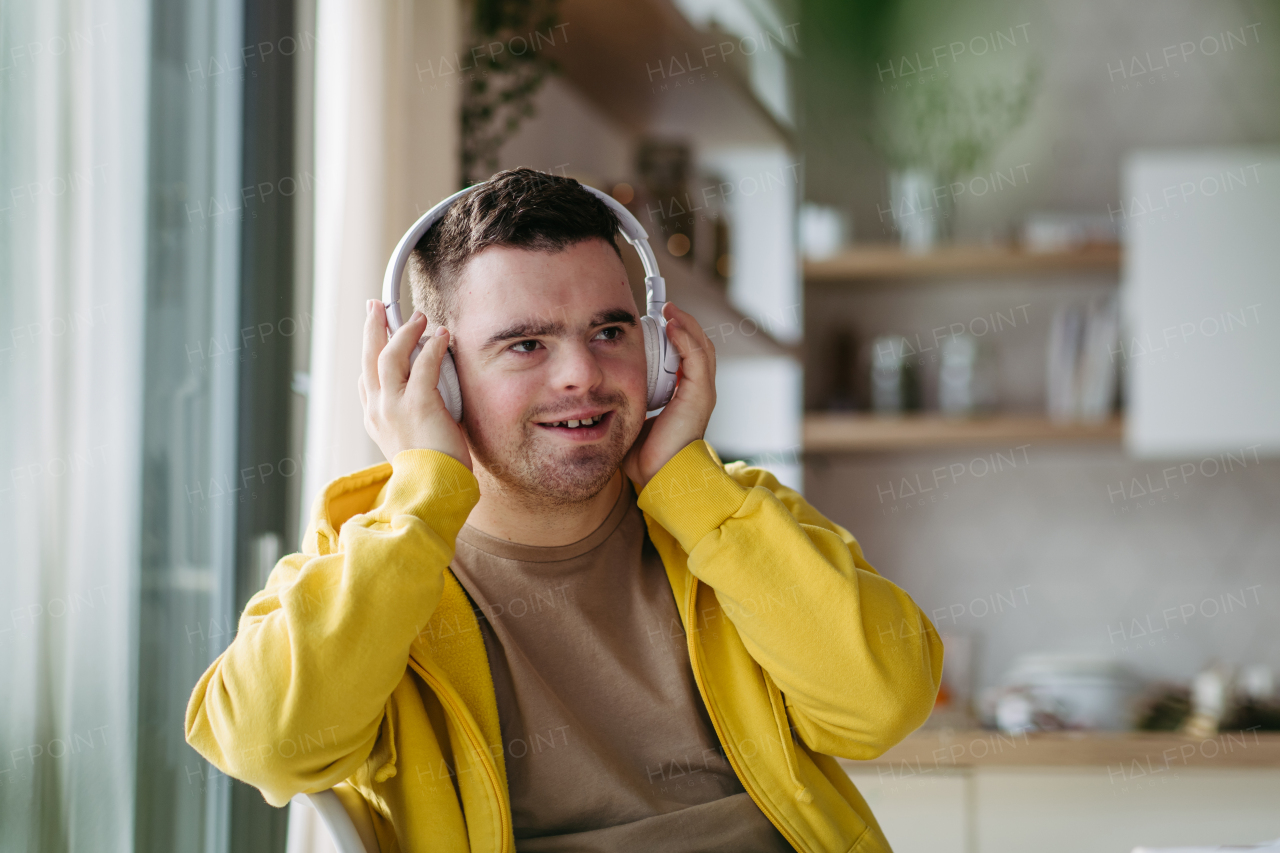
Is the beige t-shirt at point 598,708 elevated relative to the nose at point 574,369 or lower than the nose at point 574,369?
lower

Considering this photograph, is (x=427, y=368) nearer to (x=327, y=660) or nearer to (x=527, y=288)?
(x=527, y=288)

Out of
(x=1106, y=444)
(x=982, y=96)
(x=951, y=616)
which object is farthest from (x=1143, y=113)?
(x=951, y=616)

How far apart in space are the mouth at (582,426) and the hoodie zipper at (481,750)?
28 centimetres

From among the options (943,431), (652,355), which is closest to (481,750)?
(652,355)

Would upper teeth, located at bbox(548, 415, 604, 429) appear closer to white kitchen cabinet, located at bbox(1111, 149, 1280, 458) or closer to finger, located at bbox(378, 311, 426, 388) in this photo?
finger, located at bbox(378, 311, 426, 388)

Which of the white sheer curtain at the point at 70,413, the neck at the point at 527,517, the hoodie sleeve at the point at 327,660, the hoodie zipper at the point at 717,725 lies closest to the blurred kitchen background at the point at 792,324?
the white sheer curtain at the point at 70,413

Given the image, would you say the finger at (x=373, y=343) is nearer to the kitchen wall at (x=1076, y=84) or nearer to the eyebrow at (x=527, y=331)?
the eyebrow at (x=527, y=331)

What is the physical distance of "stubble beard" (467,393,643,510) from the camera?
1.14 metres

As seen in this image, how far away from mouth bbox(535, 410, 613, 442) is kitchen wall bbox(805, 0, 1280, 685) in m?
→ 1.96

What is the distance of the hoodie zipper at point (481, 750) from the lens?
3.37ft

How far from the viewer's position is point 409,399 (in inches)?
42.8

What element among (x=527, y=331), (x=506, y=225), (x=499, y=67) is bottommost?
(x=527, y=331)

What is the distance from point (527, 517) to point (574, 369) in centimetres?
20

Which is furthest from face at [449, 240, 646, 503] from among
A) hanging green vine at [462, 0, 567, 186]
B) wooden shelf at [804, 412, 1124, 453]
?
wooden shelf at [804, 412, 1124, 453]
